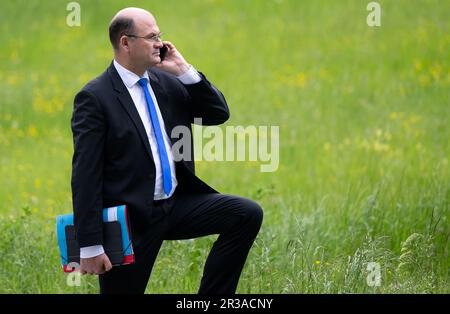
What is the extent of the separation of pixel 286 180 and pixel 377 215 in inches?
108

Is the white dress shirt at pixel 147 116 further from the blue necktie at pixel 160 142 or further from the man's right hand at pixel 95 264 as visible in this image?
the man's right hand at pixel 95 264

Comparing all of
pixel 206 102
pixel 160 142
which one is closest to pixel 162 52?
pixel 206 102

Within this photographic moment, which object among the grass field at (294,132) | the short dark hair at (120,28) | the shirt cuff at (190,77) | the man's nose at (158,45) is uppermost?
the short dark hair at (120,28)

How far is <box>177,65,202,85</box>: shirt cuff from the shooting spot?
4641 mm

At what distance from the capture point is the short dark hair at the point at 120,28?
175 inches

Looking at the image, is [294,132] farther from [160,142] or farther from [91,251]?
[91,251]

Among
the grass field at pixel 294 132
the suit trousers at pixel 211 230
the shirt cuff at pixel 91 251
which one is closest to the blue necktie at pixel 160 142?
the suit trousers at pixel 211 230

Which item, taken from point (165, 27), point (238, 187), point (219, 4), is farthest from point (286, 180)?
point (219, 4)

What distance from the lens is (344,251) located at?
6152 millimetres

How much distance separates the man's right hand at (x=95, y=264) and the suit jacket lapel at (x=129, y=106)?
1.87 feet

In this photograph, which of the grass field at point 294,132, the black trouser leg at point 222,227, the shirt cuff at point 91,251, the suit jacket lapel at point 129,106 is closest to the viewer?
the shirt cuff at point 91,251

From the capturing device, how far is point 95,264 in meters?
4.28

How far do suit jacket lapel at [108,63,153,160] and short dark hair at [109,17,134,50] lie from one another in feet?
0.62

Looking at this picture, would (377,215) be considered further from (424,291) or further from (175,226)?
(175,226)
